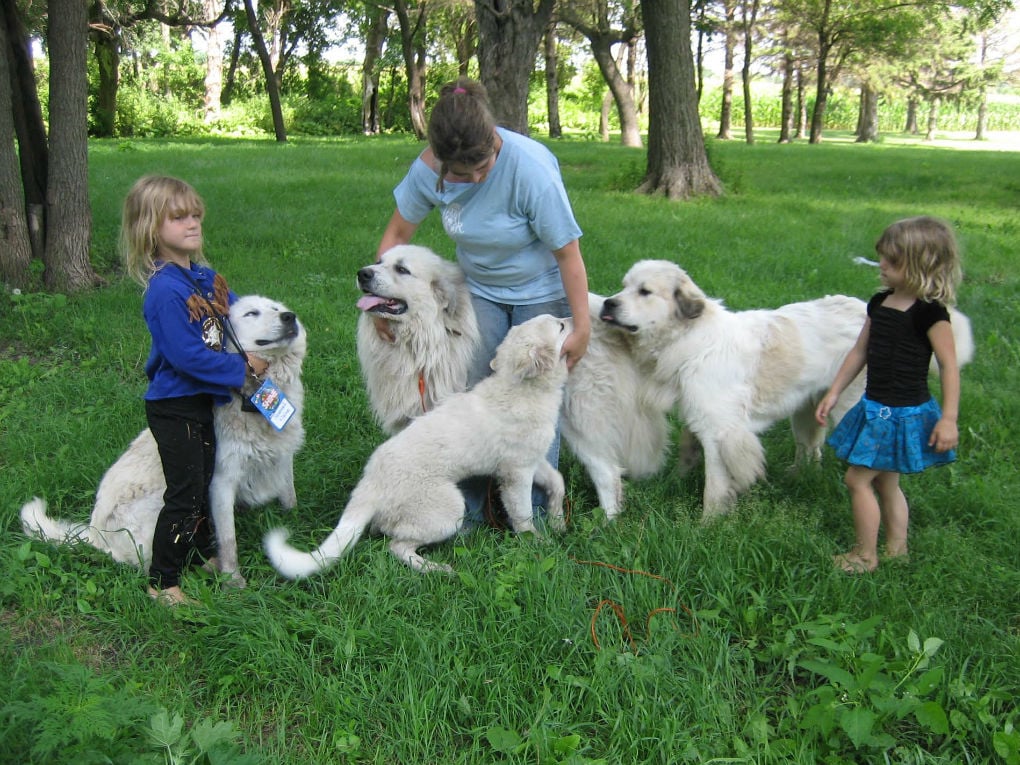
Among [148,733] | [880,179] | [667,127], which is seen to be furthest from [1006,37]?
[148,733]

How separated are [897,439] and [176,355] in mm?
3169

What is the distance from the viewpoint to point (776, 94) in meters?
63.8

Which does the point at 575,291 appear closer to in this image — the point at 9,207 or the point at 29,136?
→ the point at 9,207

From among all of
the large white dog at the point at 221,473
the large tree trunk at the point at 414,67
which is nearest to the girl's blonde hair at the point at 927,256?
the large white dog at the point at 221,473

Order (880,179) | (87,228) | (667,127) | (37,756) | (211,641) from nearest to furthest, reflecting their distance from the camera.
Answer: (37,756)
(211,641)
(87,228)
(667,127)
(880,179)

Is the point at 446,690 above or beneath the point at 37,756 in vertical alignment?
beneath

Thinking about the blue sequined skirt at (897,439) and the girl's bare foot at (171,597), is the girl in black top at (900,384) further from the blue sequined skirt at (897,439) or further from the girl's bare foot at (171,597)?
the girl's bare foot at (171,597)

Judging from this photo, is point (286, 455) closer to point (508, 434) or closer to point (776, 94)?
point (508, 434)

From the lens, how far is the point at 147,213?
324 cm

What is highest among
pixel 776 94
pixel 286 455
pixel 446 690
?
pixel 776 94

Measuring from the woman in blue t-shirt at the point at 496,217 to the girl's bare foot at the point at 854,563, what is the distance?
5.03 ft

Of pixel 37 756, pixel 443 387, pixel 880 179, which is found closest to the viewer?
pixel 37 756

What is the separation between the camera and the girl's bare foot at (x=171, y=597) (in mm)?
3217

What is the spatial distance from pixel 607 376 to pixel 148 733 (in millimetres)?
2792
